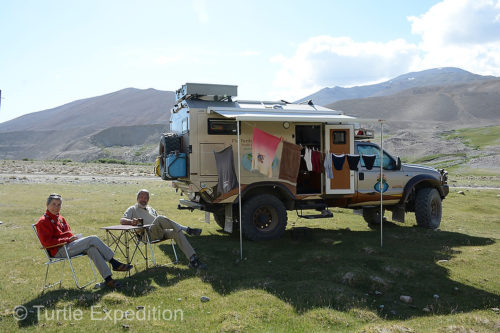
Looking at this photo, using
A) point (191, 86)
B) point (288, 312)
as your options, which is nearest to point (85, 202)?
point (191, 86)

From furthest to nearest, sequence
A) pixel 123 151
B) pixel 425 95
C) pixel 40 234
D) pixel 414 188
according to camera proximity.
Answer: pixel 425 95 → pixel 123 151 → pixel 414 188 → pixel 40 234

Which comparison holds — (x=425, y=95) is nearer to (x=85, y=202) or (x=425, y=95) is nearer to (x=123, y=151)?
(x=123, y=151)

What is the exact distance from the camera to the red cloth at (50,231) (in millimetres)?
6355

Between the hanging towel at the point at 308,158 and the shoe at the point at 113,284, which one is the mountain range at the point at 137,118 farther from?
the shoe at the point at 113,284

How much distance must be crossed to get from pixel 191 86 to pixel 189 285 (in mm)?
5128

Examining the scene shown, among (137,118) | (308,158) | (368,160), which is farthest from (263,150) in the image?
(137,118)

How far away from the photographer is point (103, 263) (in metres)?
6.45

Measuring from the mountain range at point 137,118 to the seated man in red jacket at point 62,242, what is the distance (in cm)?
6665

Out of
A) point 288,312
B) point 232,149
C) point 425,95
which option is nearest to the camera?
point 288,312

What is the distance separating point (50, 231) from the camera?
643cm

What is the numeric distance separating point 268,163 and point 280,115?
150 centimetres

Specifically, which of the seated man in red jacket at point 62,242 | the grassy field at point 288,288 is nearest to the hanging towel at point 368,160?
the grassy field at point 288,288

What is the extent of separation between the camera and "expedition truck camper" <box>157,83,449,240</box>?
953cm

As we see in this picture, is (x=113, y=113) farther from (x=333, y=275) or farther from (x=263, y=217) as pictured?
(x=333, y=275)
